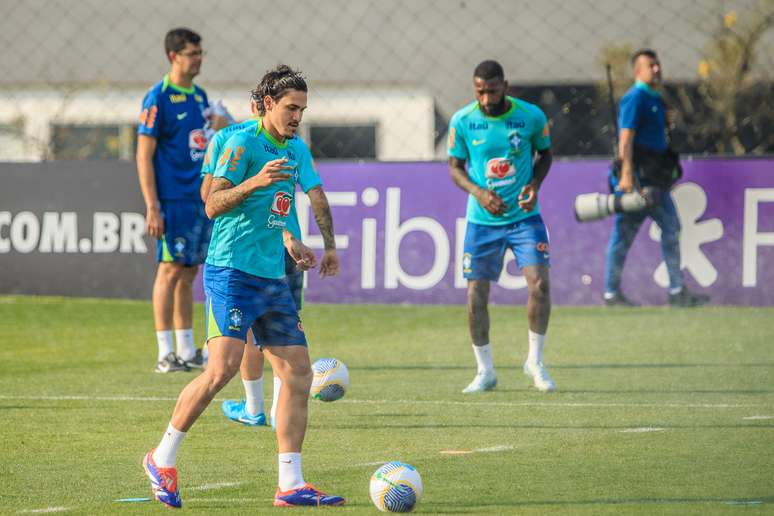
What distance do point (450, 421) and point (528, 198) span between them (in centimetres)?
201

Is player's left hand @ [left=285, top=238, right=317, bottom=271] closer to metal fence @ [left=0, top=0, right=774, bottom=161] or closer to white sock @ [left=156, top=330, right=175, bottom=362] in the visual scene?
white sock @ [left=156, top=330, right=175, bottom=362]

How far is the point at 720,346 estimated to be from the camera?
40.9 ft

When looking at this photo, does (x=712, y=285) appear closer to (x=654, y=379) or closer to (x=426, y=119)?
(x=654, y=379)

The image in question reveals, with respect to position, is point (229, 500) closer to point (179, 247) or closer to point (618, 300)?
point (179, 247)

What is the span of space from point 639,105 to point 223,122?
16.9 ft

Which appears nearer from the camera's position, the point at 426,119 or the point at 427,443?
the point at 427,443

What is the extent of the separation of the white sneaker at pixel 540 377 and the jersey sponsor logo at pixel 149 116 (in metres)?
3.48

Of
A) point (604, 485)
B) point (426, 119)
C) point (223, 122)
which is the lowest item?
point (604, 485)

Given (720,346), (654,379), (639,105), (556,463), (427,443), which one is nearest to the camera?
(556,463)

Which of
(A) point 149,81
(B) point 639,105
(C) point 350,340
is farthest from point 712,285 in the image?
(A) point 149,81

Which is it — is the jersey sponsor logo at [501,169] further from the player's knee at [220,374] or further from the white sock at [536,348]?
the player's knee at [220,374]

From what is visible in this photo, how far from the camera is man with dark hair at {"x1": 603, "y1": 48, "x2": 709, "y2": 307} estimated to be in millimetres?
14656

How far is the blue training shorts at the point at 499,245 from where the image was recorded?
10383 mm

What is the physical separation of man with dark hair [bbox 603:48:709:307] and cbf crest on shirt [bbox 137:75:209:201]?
466 cm
